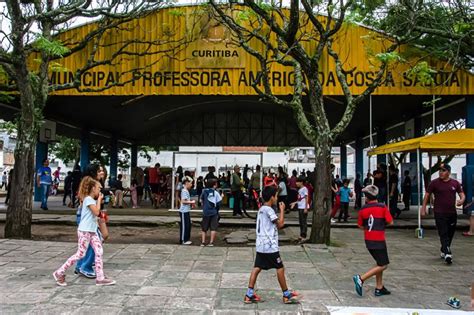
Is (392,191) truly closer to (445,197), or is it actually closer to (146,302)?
(445,197)

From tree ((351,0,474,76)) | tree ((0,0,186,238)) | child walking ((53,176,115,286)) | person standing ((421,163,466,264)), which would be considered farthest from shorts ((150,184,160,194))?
person standing ((421,163,466,264))

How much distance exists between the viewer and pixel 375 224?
6.26 meters

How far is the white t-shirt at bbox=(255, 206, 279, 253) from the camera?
5.77 meters

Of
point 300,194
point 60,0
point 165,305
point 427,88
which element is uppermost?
point 60,0

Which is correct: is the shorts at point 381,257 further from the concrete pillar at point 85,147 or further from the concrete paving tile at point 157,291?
the concrete pillar at point 85,147

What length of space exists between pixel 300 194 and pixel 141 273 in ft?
16.3

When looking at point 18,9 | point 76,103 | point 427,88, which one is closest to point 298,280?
point 18,9

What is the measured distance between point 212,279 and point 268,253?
163 centimetres

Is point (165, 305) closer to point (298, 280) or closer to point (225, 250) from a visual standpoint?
point (298, 280)

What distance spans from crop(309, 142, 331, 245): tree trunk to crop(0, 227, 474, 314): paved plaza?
378 millimetres

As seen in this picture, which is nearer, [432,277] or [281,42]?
[432,277]

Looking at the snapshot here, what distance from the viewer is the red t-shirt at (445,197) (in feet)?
27.5

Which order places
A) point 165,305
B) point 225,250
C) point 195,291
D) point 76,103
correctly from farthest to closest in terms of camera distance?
1. point 76,103
2. point 225,250
3. point 195,291
4. point 165,305

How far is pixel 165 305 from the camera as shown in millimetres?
5633
